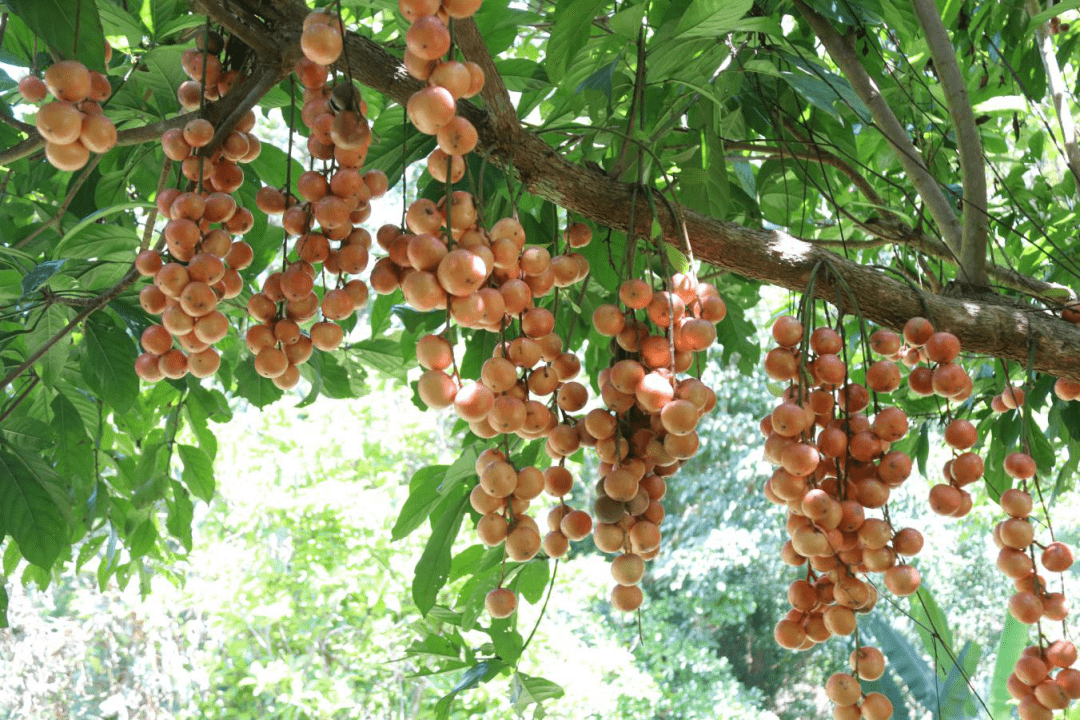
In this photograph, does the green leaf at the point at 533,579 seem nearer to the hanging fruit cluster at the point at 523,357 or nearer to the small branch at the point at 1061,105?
the hanging fruit cluster at the point at 523,357

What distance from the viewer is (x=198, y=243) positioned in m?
0.67

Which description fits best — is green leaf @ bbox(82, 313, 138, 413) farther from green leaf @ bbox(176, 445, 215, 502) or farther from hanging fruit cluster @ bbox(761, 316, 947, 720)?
hanging fruit cluster @ bbox(761, 316, 947, 720)

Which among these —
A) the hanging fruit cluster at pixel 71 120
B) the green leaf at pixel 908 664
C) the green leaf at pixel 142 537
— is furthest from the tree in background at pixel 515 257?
the green leaf at pixel 908 664

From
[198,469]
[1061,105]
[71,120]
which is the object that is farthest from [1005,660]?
[71,120]

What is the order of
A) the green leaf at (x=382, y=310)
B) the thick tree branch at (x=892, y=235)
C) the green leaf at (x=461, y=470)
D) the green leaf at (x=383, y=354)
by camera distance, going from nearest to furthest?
1. the green leaf at (x=461, y=470)
2. the thick tree branch at (x=892, y=235)
3. the green leaf at (x=382, y=310)
4. the green leaf at (x=383, y=354)

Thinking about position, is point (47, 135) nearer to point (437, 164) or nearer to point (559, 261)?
point (437, 164)

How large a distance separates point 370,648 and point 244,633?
3.27 feet

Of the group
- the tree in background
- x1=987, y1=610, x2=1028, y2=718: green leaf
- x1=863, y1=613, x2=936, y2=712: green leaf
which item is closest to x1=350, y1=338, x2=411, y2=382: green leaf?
the tree in background

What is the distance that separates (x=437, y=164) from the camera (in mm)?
583

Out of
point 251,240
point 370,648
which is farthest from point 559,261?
point 370,648

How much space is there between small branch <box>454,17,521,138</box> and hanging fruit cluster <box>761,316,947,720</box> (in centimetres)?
27

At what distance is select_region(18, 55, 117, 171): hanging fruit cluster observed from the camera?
561 millimetres

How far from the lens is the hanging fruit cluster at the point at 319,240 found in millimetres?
653

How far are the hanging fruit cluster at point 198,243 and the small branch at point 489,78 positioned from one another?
→ 0.17 meters
